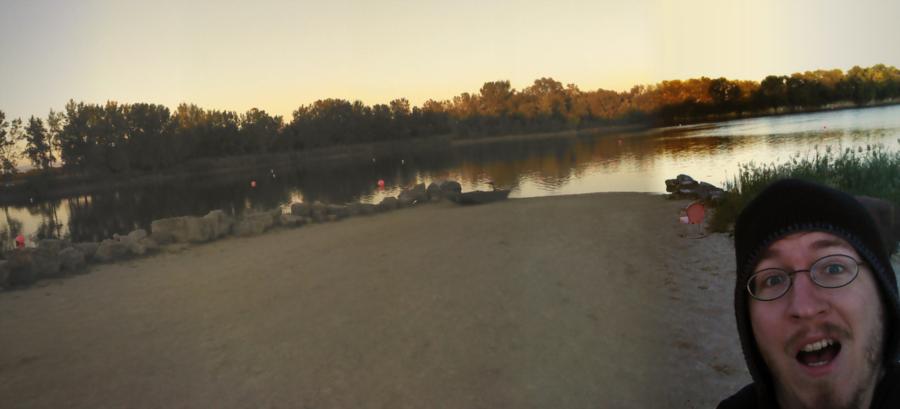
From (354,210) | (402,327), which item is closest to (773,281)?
(402,327)

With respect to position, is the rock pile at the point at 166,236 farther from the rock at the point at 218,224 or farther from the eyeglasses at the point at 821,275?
the eyeglasses at the point at 821,275

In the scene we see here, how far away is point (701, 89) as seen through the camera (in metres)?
27.8

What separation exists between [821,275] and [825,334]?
0.11m

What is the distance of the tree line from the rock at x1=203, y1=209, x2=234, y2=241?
841cm

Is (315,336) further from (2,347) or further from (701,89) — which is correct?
(701,89)

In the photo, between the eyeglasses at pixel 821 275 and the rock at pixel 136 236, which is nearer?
the eyeglasses at pixel 821 275

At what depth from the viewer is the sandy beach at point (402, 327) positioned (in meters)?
3.69

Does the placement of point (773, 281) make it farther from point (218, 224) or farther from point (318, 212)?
point (318, 212)

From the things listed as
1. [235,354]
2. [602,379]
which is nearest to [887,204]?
[602,379]

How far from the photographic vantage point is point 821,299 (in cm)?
96

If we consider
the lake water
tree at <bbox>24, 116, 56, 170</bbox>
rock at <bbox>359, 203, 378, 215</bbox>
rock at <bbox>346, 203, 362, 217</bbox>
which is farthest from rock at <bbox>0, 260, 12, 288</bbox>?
tree at <bbox>24, 116, 56, 170</bbox>

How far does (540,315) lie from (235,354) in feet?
8.53

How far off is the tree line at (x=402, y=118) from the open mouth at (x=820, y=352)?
6.53m

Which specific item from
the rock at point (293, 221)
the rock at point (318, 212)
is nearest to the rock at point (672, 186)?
the rock at point (318, 212)
